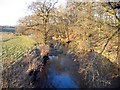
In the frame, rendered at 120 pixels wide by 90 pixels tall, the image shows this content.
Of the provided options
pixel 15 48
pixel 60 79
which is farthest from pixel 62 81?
pixel 15 48

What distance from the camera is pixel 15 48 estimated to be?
312 cm

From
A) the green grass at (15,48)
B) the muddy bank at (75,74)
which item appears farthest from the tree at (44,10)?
the muddy bank at (75,74)

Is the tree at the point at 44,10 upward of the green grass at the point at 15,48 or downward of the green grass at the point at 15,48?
upward

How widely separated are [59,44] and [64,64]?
600 millimetres

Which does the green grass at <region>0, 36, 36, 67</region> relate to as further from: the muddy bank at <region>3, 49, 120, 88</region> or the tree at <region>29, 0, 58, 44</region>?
the tree at <region>29, 0, 58, 44</region>

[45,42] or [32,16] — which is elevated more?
[32,16]

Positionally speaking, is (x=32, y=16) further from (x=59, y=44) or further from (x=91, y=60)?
(x=91, y=60)

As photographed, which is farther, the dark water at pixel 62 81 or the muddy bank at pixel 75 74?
the dark water at pixel 62 81

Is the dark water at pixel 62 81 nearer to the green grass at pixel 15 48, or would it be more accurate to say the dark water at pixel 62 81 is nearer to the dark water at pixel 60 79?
the dark water at pixel 60 79

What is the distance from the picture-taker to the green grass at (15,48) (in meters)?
2.67

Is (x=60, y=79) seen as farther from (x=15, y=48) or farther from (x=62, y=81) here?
(x=15, y=48)

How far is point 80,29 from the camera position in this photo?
3.08 metres

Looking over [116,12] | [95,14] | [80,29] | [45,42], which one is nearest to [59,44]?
[45,42]

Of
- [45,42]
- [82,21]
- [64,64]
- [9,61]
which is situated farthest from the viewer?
[64,64]
